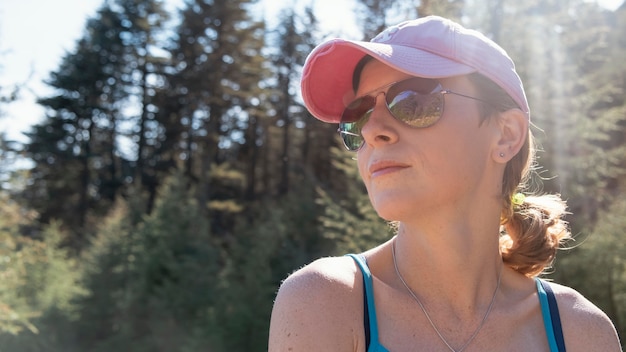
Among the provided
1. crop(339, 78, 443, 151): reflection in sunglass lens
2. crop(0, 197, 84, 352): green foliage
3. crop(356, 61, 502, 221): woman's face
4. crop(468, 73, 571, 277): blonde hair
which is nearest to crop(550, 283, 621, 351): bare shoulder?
crop(468, 73, 571, 277): blonde hair

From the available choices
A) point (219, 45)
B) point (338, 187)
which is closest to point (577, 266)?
point (338, 187)

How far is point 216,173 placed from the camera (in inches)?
949

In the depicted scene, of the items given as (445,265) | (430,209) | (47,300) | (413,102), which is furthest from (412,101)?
(47,300)

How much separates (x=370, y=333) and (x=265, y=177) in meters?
25.8

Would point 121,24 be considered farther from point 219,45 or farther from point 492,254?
point 492,254

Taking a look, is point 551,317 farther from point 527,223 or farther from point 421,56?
point 421,56

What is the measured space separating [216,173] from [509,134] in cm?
2297

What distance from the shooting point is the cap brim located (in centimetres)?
133

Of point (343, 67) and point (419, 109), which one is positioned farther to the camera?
point (343, 67)

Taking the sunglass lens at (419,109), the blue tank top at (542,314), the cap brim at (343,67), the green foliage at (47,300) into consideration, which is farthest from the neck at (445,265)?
the green foliage at (47,300)

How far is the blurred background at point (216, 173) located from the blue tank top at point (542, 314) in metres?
0.82

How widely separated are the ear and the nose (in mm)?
259

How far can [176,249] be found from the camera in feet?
57.9

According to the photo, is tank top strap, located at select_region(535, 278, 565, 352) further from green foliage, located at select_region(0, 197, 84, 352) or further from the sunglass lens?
green foliage, located at select_region(0, 197, 84, 352)
